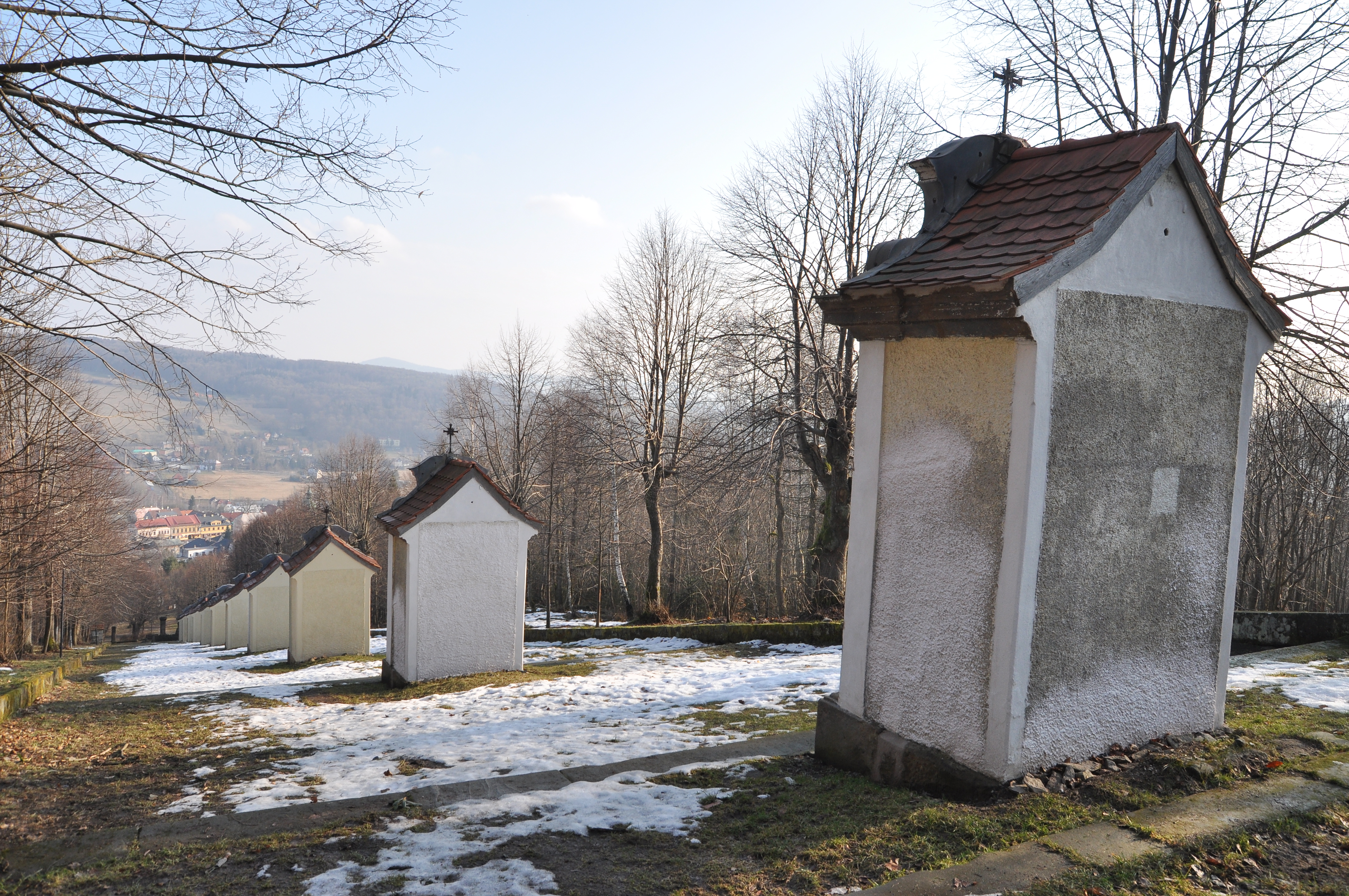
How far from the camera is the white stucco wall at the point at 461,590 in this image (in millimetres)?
10852

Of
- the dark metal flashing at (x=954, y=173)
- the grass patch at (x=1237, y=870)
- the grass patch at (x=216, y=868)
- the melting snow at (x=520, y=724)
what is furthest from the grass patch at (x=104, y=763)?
the dark metal flashing at (x=954, y=173)

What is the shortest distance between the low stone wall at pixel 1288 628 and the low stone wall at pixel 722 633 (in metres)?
5.45

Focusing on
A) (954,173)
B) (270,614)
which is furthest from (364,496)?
(954,173)

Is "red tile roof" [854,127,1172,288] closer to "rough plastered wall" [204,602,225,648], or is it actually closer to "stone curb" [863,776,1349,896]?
"stone curb" [863,776,1349,896]

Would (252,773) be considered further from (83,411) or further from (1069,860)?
(1069,860)

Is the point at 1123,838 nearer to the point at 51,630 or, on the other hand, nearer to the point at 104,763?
the point at 104,763

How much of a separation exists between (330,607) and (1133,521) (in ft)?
51.1

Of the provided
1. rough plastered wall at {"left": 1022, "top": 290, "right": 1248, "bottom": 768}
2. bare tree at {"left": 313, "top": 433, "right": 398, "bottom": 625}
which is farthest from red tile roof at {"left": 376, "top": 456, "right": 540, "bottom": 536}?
bare tree at {"left": 313, "top": 433, "right": 398, "bottom": 625}

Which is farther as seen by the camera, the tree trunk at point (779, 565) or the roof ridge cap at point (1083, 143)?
the tree trunk at point (779, 565)

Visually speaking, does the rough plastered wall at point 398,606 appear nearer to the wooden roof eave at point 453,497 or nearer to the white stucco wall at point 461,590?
the white stucco wall at point 461,590

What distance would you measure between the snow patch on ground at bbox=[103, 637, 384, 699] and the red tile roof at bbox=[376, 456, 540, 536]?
2869mm

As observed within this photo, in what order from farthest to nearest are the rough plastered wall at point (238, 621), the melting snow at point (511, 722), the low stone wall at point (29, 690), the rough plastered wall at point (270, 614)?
the rough plastered wall at point (238, 621)
the rough plastered wall at point (270, 614)
the low stone wall at point (29, 690)
the melting snow at point (511, 722)

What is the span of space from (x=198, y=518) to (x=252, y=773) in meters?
154

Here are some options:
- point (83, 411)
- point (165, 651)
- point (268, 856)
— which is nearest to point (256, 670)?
point (83, 411)
